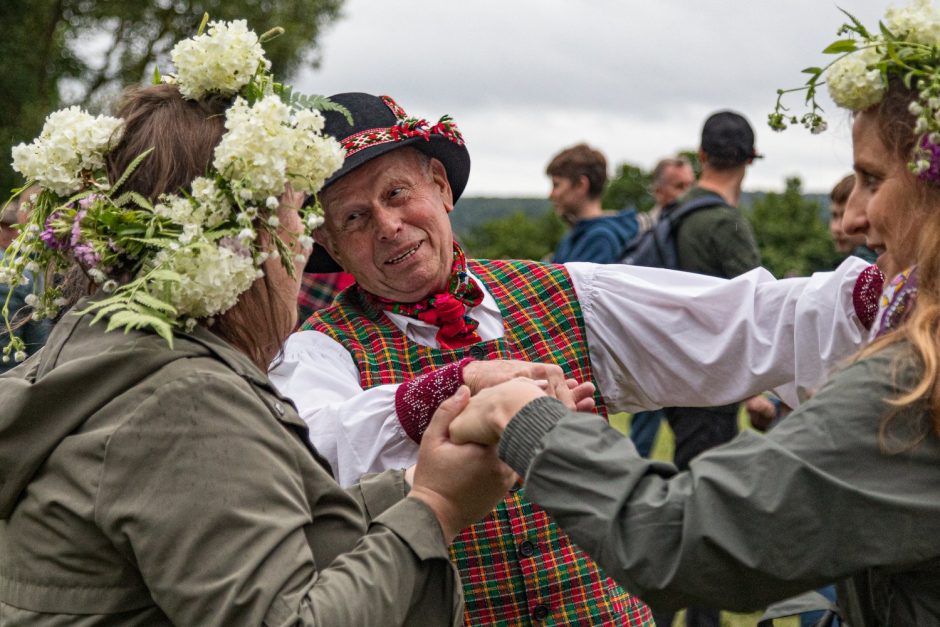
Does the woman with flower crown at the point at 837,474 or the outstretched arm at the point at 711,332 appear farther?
the outstretched arm at the point at 711,332

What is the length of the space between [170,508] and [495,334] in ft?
4.41

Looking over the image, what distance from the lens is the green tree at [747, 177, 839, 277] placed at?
27.8m

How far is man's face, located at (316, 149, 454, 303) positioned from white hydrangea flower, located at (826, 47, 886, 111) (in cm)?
130

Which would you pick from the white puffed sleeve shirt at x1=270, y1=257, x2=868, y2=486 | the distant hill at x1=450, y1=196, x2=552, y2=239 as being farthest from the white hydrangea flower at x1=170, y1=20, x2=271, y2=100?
the distant hill at x1=450, y1=196, x2=552, y2=239

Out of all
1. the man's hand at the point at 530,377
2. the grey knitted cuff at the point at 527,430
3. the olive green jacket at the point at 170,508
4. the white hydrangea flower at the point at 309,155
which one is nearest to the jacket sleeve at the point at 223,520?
the olive green jacket at the point at 170,508

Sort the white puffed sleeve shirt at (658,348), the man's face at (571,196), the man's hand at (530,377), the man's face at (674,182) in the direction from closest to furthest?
the man's hand at (530,377) → the white puffed sleeve shirt at (658,348) → the man's face at (571,196) → the man's face at (674,182)

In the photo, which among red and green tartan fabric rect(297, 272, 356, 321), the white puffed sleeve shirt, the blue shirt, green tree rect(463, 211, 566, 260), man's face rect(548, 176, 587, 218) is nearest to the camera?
the white puffed sleeve shirt

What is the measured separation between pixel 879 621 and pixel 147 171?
150cm

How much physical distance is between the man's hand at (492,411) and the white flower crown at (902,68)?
2.48 feet

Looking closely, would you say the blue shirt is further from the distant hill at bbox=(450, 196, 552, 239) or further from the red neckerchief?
the distant hill at bbox=(450, 196, 552, 239)

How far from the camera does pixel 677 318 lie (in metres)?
2.86

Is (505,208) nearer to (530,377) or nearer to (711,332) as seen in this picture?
(711,332)

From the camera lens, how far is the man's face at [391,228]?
2.96m

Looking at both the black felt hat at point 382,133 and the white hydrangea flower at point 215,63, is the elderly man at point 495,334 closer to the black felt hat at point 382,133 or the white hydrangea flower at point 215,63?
the black felt hat at point 382,133
